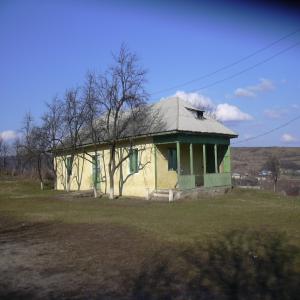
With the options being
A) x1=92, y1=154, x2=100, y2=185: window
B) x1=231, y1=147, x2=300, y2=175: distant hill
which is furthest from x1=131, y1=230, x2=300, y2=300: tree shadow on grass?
x1=231, y1=147, x2=300, y2=175: distant hill

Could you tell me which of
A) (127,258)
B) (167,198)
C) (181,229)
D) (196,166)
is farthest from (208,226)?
(196,166)

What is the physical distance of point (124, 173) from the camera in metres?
A: 26.8

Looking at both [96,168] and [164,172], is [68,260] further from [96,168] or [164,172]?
[96,168]

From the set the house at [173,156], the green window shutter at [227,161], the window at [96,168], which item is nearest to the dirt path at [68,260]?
the house at [173,156]

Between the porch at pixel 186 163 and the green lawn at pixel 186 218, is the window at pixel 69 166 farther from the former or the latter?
the green lawn at pixel 186 218

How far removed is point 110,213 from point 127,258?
27.9ft

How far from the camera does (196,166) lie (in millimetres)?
27281

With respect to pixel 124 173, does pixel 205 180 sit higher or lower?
lower

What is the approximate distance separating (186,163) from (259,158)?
5055 cm

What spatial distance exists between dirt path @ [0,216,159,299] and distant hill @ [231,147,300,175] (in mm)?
47405

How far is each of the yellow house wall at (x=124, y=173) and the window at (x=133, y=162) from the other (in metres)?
0.23

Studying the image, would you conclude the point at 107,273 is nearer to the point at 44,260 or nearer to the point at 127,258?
the point at 127,258

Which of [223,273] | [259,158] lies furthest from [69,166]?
[259,158]

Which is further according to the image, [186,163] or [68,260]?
[186,163]
